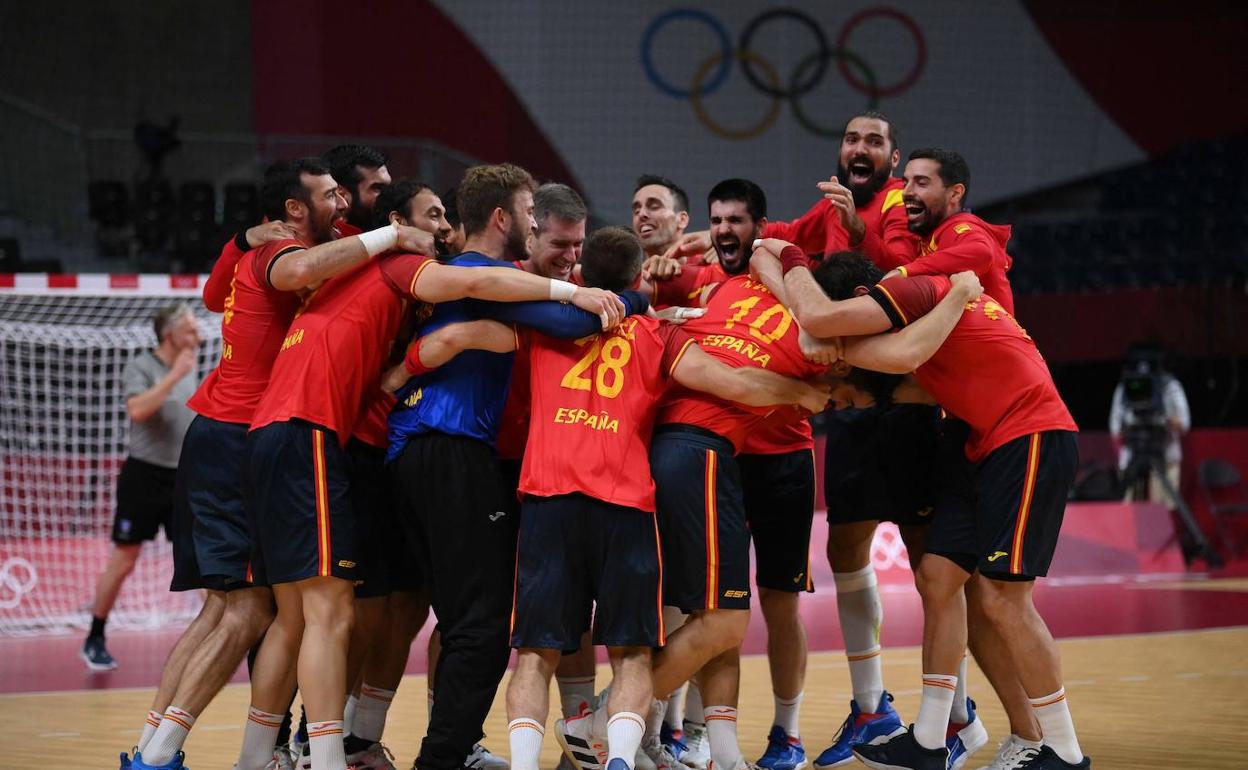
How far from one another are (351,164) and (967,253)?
9.40ft

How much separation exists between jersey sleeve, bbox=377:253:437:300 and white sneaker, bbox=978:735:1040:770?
322 centimetres

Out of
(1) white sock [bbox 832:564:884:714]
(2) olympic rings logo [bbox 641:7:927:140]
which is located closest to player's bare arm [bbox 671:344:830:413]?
(1) white sock [bbox 832:564:884:714]

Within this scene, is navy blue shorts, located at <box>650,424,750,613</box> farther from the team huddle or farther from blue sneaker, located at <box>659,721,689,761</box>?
blue sneaker, located at <box>659,721,689,761</box>

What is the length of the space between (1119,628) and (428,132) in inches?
538

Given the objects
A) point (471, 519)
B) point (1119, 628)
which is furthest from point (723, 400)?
point (1119, 628)

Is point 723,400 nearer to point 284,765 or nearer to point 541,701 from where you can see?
point 541,701

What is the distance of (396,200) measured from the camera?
635 centimetres

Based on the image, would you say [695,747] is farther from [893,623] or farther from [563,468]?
[893,623]

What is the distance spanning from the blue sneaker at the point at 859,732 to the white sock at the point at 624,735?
1.54 m

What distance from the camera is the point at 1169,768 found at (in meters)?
6.18

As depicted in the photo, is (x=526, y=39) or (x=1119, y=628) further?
(x=526, y=39)

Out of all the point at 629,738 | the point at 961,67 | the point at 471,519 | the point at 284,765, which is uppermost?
the point at 961,67

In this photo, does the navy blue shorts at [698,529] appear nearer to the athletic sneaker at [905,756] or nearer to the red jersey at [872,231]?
the athletic sneaker at [905,756]

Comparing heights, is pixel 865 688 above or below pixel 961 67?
below
